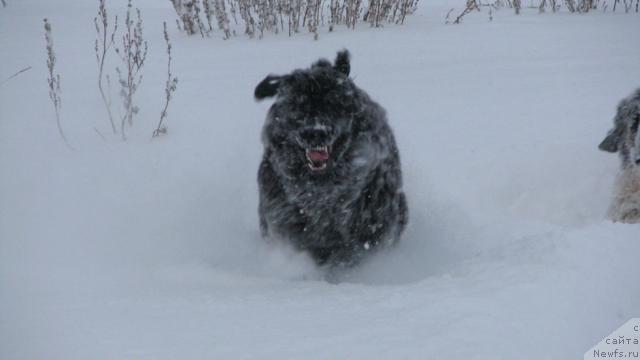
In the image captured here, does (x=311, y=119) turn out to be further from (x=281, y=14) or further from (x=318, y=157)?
(x=281, y=14)

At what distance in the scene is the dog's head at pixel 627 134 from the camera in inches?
154

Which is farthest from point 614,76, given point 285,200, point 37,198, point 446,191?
point 37,198

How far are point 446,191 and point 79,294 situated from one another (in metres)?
3.01

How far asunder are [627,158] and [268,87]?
2.51 m

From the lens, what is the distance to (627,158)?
13.2 feet

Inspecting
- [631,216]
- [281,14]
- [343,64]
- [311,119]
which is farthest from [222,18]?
[631,216]

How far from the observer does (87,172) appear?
176 inches

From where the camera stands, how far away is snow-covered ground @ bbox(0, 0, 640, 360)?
229 centimetres

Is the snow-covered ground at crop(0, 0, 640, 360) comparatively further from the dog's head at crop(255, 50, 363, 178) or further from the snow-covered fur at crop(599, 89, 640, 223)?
Answer: the dog's head at crop(255, 50, 363, 178)

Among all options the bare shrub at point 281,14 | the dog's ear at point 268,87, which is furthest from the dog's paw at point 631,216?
the bare shrub at point 281,14

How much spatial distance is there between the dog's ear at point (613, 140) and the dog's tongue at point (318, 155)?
220cm

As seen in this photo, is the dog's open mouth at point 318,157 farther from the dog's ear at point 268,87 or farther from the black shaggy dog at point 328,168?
the dog's ear at point 268,87

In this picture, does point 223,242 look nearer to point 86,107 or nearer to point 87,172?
point 87,172

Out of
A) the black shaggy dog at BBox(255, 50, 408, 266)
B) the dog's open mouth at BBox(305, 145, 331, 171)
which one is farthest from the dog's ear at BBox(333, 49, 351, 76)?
the dog's open mouth at BBox(305, 145, 331, 171)
